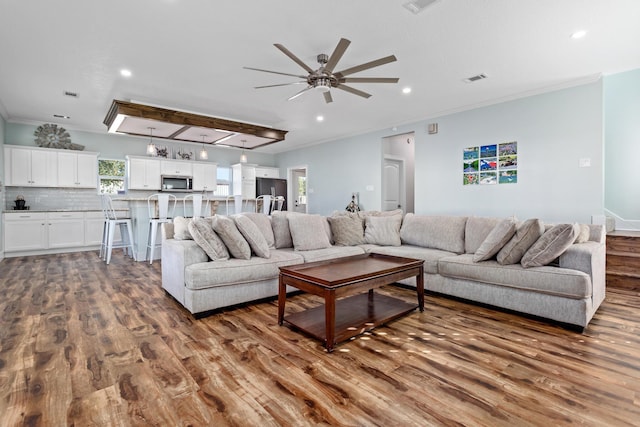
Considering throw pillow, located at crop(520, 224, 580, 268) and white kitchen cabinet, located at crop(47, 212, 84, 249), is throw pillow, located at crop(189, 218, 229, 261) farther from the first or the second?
white kitchen cabinet, located at crop(47, 212, 84, 249)

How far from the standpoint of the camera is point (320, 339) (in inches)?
87.4

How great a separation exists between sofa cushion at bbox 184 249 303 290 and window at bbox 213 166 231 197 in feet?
20.7

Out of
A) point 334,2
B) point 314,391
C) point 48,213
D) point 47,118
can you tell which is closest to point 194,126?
point 47,118

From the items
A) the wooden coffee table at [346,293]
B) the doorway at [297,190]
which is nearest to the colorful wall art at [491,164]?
the wooden coffee table at [346,293]

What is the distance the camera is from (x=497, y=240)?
2971 millimetres

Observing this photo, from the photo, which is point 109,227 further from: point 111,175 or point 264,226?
point 264,226

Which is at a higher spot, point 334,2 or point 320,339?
point 334,2

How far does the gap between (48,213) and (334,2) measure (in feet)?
22.3

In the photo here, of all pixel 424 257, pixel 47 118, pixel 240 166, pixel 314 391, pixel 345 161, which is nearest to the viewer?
pixel 314 391

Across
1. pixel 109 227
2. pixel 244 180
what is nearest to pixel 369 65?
pixel 109 227

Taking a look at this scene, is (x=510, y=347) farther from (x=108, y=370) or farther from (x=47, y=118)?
(x=47, y=118)

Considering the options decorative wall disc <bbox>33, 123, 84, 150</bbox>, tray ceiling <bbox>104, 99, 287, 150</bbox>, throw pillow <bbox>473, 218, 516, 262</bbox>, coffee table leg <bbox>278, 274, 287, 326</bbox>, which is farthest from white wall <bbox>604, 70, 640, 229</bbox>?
decorative wall disc <bbox>33, 123, 84, 150</bbox>

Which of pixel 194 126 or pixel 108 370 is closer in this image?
pixel 108 370

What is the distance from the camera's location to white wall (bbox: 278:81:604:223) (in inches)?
167
